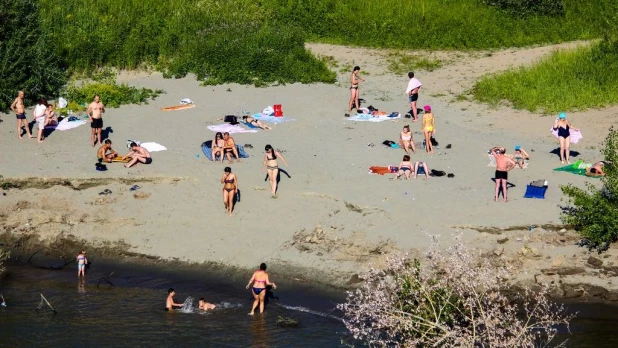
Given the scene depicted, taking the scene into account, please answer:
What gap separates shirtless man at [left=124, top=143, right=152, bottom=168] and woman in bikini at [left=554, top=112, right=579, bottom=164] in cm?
979

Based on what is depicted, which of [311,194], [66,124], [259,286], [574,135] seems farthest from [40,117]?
[574,135]

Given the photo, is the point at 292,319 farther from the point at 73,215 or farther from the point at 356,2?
the point at 356,2

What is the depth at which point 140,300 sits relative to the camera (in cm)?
2228

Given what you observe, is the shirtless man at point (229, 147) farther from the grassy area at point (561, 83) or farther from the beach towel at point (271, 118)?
the grassy area at point (561, 83)

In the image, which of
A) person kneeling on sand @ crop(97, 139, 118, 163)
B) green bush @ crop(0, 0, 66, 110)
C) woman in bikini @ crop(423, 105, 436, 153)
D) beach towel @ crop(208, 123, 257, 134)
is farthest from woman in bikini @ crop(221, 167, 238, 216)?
green bush @ crop(0, 0, 66, 110)

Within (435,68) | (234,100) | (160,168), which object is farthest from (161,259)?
(435,68)

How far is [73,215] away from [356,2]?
652 inches

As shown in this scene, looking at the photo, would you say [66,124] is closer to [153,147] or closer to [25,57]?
[25,57]

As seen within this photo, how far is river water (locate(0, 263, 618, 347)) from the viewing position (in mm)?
20219

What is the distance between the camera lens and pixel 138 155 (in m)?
27.0

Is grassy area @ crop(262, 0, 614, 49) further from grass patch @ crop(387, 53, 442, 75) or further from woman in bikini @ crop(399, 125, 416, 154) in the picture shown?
woman in bikini @ crop(399, 125, 416, 154)

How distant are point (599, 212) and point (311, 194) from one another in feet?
20.6

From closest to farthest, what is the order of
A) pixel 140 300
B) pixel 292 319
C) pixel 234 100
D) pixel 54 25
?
pixel 292 319 → pixel 140 300 → pixel 234 100 → pixel 54 25

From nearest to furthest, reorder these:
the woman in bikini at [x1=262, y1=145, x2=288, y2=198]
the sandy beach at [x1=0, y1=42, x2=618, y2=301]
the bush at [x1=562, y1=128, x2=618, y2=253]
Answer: the bush at [x1=562, y1=128, x2=618, y2=253]
the sandy beach at [x1=0, y1=42, x2=618, y2=301]
the woman in bikini at [x1=262, y1=145, x2=288, y2=198]
